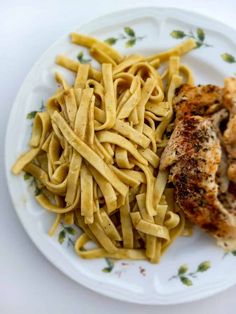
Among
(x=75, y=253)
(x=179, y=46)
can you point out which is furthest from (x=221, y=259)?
(x=179, y=46)

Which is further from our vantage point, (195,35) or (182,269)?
(195,35)

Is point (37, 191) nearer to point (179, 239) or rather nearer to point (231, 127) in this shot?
point (179, 239)

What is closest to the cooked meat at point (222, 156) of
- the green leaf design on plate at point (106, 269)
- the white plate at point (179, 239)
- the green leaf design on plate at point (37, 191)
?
the white plate at point (179, 239)

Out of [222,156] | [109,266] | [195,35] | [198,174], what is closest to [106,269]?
[109,266]

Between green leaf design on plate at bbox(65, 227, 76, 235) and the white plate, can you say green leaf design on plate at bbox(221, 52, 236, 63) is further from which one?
green leaf design on plate at bbox(65, 227, 76, 235)

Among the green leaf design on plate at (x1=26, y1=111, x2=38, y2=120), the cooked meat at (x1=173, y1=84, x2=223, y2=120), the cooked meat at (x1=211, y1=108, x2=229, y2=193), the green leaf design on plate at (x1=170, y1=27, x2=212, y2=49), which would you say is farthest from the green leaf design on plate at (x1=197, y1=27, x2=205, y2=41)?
the green leaf design on plate at (x1=26, y1=111, x2=38, y2=120)

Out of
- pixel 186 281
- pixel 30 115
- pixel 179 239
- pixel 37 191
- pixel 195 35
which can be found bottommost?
pixel 186 281

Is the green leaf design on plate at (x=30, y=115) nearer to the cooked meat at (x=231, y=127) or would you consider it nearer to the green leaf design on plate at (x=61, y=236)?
the green leaf design on plate at (x=61, y=236)
